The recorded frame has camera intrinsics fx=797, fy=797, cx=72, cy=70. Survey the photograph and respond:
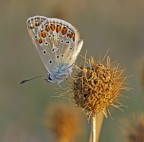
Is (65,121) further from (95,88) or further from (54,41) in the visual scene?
(95,88)

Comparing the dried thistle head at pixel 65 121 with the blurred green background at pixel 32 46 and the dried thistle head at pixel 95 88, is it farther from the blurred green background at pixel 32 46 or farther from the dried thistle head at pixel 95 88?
the blurred green background at pixel 32 46

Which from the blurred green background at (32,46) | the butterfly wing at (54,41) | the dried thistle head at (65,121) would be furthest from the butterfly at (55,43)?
the blurred green background at (32,46)

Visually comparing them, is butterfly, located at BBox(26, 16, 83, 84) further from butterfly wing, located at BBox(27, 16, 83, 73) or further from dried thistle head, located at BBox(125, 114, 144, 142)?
dried thistle head, located at BBox(125, 114, 144, 142)

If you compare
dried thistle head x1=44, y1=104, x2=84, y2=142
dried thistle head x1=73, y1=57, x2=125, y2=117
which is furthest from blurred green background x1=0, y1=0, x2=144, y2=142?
dried thistle head x1=73, y1=57, x2=125, y2=117

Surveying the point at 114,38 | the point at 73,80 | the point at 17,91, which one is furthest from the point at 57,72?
the point at 114,38

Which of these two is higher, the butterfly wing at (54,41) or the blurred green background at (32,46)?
the butterfly wing at (54,41)

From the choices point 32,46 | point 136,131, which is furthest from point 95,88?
point 32,46
